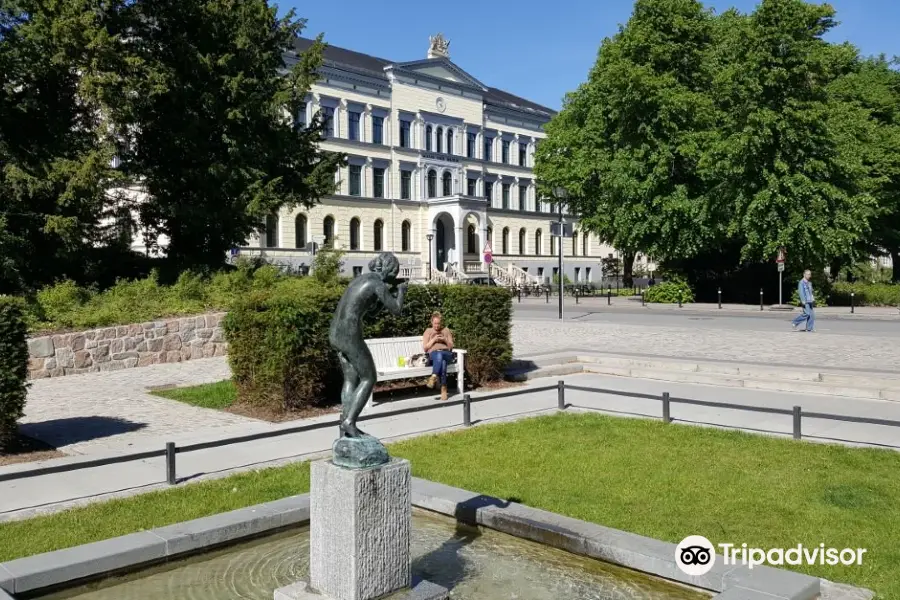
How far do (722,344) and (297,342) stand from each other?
12.0 metres

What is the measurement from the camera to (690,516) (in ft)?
21.2

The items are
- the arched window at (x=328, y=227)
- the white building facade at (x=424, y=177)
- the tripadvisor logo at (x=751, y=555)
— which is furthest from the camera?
the white building facade at (x=424, y=177)

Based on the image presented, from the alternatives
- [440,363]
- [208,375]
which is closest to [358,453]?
[440,363]

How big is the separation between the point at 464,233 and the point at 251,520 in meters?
57.4

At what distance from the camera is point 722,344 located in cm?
1889

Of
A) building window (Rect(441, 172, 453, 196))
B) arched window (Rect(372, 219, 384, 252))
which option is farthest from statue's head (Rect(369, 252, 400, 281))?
building window (Rect(441, 172, 453, 196))

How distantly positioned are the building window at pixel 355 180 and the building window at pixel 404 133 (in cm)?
498

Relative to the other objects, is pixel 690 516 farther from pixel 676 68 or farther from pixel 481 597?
pixel 676 68

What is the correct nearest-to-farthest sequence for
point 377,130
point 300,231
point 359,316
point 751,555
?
point 359,316 → point 751,555 → point 300,231 → point 377,130

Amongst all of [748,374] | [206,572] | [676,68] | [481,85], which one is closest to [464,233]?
[481,85]

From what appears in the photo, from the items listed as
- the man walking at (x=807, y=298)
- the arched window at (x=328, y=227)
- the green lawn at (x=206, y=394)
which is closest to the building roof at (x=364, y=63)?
the arched window at (x=328, y=227)

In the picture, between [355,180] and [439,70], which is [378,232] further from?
[439,70]

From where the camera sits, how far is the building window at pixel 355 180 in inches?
2232

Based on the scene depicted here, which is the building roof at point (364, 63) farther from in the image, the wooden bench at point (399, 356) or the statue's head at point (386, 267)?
the statue's head at point (386, 267)
